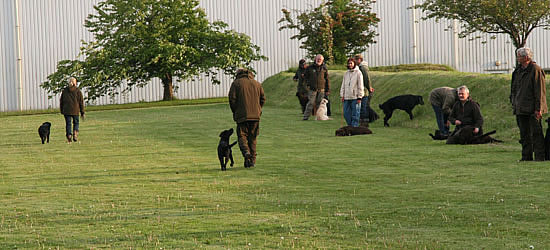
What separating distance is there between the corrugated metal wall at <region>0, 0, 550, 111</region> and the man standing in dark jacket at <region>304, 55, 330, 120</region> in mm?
20674

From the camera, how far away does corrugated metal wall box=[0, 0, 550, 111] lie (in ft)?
144

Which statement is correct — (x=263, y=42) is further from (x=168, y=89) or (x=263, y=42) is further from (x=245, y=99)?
(x=245, y=99)

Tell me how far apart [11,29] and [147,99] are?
8265 millimetres

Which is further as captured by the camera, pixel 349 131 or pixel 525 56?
pixel 349 131

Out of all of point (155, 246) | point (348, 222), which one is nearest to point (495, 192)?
point (348, 222)

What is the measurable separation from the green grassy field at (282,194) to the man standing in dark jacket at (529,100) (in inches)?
29.2

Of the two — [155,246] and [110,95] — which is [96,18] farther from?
[155,246]

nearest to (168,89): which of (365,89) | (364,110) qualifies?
(364,110)

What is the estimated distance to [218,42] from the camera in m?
42.9

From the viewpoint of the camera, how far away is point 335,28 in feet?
142

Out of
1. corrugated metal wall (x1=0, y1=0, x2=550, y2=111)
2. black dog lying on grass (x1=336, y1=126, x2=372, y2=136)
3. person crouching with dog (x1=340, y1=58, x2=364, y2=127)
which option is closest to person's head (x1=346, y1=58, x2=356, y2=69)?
person crouching with dog (x1=340, y1=58, x2=364, y2=127)

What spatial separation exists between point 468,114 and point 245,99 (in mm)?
5053

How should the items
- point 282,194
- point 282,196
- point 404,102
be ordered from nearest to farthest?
1. point 282,196
2. point 282,194
3. point 404,102

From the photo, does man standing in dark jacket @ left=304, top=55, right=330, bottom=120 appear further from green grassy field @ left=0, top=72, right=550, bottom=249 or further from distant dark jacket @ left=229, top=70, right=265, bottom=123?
distant dark jacket @ left=229, top=70, right=265, bottom=123
